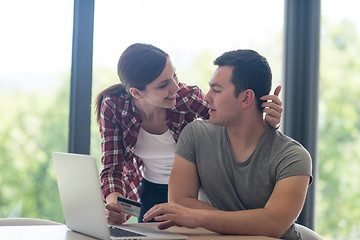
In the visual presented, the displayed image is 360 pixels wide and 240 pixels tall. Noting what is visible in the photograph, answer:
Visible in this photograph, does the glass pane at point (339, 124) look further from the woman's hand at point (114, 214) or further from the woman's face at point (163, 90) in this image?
the woman's hand at point (114, 214)

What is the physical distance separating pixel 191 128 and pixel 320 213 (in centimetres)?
188

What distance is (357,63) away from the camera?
10.9ft

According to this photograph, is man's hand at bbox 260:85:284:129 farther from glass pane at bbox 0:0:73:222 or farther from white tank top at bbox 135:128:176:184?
glass pane at bbox 0:0:73:222

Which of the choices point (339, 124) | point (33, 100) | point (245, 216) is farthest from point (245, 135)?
point (339, 124)

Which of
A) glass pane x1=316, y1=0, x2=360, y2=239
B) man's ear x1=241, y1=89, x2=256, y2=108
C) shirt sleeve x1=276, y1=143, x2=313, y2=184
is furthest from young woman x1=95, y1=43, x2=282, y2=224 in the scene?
glass pane x1=316, y1=0, x2=360, y2=239

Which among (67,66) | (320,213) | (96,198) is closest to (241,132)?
(96,198)

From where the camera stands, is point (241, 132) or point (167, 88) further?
point (167, 88)

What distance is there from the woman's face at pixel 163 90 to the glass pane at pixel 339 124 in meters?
1.67

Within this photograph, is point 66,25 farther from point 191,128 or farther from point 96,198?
point 96,198

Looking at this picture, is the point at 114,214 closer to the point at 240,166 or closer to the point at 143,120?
the point at 240,166

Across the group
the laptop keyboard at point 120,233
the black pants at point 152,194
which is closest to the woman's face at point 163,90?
the black pants at point 152,194

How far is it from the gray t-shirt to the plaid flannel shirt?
301mm

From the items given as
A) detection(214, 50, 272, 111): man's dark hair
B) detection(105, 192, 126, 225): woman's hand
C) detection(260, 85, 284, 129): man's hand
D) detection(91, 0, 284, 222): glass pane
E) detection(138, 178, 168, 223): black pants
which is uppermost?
detection(91, 0, 284, 222): glass pane

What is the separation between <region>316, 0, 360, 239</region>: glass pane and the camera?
333 cm
